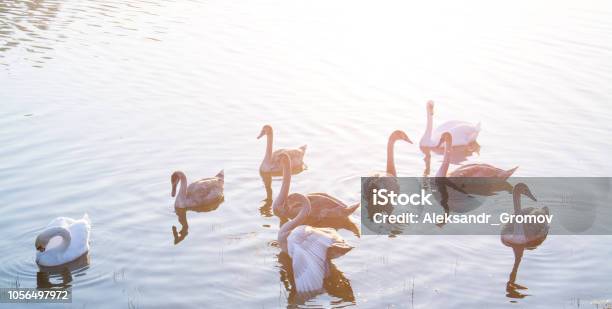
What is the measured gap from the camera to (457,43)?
29.0m

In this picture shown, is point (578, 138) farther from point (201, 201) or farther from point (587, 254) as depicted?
point (201, 201)

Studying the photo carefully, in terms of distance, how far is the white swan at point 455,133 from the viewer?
19.3 meters

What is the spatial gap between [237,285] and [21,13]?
2263 centimetres

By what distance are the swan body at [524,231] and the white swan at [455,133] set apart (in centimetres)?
468

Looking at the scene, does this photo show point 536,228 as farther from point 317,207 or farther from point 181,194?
point 181,194

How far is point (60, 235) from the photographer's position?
12945mm

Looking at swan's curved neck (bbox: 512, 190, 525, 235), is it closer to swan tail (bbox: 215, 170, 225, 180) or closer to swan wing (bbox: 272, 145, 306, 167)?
swan wing (bbox: 272, 145, 306, 167)

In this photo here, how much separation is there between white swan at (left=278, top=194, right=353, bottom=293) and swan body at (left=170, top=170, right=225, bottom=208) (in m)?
2.61

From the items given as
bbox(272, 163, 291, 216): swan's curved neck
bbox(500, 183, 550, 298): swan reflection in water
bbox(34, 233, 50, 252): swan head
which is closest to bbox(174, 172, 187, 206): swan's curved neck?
bbox(272, 163, 291, 216): swan's curved neck

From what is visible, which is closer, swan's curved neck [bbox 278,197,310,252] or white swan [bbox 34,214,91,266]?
white swan [bbox 34,214,91,266]

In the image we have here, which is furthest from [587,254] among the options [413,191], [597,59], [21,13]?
[21,13]

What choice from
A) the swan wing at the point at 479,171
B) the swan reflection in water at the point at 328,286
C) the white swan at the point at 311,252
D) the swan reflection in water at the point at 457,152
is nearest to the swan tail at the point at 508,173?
the swan wing at the point at 479,171

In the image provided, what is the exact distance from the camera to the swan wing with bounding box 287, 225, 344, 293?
12.1 m

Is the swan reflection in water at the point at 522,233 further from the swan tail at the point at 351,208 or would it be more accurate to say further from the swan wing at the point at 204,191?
the swan wing at the point at 204,191
